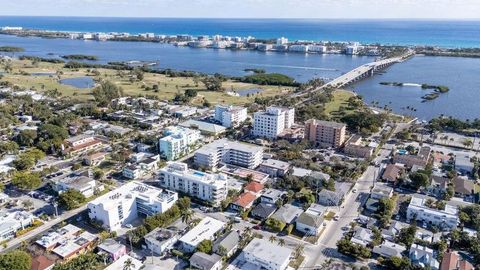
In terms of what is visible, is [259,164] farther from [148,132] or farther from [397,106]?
[397,106]

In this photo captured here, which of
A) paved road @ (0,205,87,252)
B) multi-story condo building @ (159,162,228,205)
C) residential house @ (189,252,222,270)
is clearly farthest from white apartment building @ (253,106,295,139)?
residential house @ (189,252,222,270)

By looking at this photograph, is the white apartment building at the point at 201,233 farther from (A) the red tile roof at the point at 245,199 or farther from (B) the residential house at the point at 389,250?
(B) the residential house at the point at 389,250

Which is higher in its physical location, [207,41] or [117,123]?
[207,41]

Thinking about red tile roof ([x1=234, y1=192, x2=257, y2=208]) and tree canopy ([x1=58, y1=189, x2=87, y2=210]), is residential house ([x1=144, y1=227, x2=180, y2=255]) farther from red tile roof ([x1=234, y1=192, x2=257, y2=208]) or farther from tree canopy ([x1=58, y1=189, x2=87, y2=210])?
tree canopy ([x1=58, y1=189, x2=87, y2=210])

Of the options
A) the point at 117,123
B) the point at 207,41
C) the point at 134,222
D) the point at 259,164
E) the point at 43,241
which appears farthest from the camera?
the point at 207,41

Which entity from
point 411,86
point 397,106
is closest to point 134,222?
point 397,106
